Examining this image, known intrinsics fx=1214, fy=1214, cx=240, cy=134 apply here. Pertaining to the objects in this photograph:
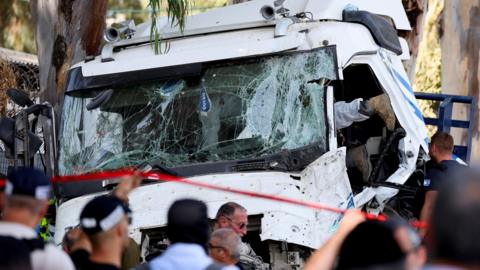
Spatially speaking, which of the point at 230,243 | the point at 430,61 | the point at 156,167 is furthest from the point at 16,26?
the point at 230,243

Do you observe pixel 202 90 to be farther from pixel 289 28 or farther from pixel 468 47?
pixel 468 47

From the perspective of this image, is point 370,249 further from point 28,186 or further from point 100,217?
point 28,186

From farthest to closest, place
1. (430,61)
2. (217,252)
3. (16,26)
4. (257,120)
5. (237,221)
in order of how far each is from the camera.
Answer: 1. (16,26)
2. (430,61)
3. (257,120)
4. (237,221)
5. (217,252)

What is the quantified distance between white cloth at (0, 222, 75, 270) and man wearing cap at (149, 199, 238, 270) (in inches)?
16.0

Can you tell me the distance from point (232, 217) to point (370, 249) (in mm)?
4253

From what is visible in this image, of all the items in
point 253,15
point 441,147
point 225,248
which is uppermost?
point 253,15

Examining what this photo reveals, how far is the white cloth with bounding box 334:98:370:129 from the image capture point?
9820mm

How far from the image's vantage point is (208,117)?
10.2 m

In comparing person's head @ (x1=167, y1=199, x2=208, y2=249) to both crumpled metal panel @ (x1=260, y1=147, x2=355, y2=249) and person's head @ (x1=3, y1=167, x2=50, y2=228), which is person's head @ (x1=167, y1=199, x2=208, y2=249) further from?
crumpled metal panel @ (x1=260, y1=147, x2=355, y2=249)

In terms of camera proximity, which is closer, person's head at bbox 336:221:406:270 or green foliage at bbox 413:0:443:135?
person's head at bbox 336:221:406:270

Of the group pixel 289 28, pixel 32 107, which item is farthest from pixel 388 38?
pixel 32 107

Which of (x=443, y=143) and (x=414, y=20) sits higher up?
(x=414, y=20)

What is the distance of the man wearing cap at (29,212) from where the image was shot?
5.40 metres

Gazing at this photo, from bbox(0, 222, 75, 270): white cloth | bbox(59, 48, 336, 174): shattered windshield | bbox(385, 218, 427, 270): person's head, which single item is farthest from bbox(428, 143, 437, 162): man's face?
bbox(385, 218, 427, 270): person's head
